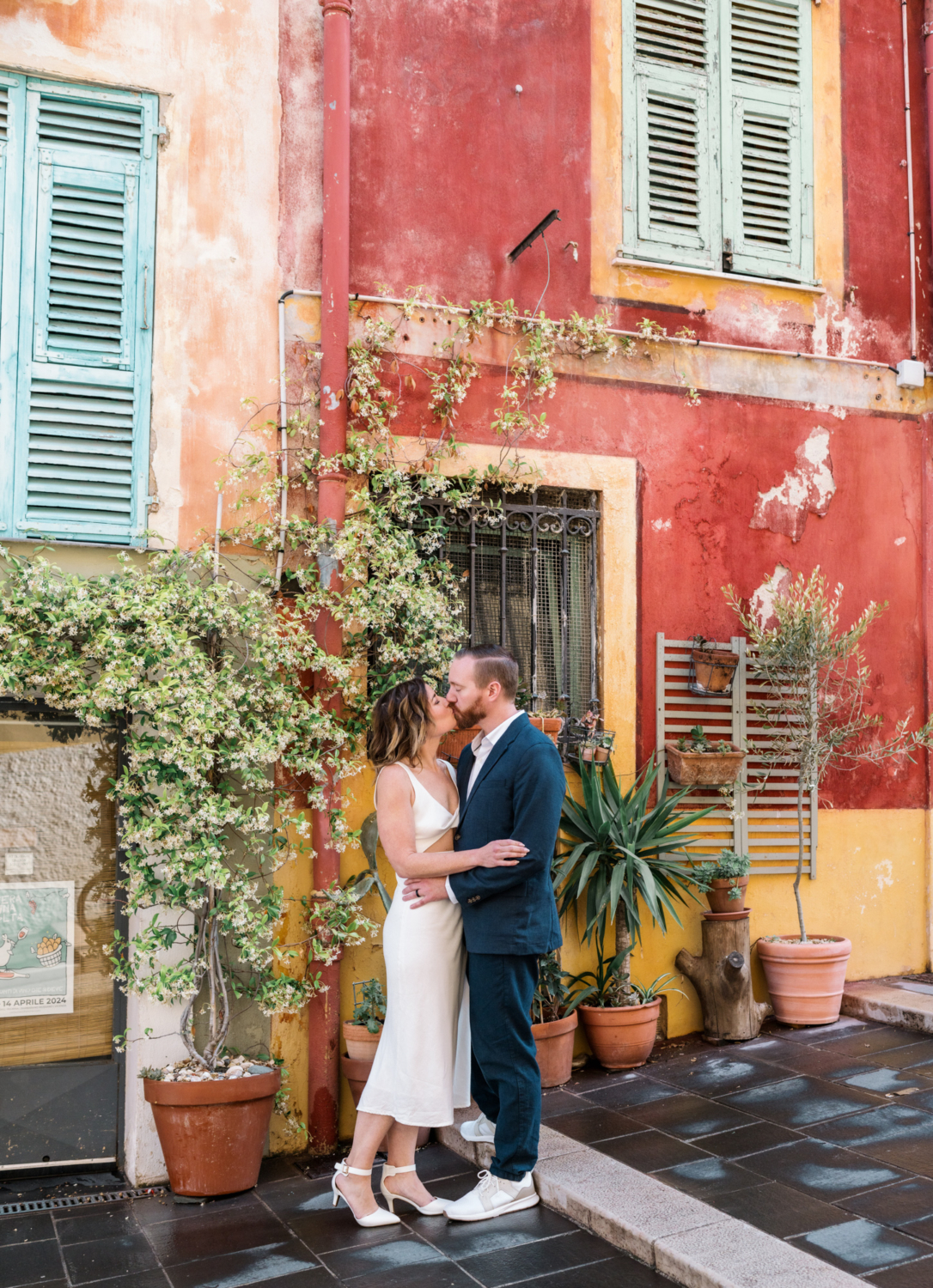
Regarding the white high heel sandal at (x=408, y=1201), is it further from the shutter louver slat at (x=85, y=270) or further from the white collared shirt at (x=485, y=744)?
the shutter louver slat at (x=85, y=270)

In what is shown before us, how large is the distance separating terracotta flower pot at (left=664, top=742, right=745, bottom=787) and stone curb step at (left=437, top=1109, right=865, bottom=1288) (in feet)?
7.06

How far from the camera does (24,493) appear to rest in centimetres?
510

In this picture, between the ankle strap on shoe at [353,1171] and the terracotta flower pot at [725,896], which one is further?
the terracotta flower pot at [725,896]

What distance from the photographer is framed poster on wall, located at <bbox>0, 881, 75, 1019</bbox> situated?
5.02 m

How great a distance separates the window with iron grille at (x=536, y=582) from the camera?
5961 mm

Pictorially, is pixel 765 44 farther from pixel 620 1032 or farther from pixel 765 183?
pixel 620 1032

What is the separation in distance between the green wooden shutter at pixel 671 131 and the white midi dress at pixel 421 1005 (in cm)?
391

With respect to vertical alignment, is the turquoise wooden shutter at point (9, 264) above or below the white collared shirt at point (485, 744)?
above

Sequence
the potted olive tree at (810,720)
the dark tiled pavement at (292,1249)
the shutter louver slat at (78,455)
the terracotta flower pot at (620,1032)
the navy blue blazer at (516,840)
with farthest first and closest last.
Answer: the potted olive tree at (810,720)
the terracotta flower pot at (620,1032)
the shutter louver slat at (78,455)
the navy blue blazer at (516,840)
the dark tiled pavement at (292,1249)

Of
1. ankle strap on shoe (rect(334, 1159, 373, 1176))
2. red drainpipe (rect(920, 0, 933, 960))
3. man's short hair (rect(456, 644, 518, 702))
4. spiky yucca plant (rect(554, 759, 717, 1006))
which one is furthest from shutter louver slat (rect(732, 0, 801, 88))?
ankle strap on shoe (rect(334, 1159, 373, 1176))

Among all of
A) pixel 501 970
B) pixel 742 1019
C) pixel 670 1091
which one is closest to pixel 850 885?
pixel 742 1019

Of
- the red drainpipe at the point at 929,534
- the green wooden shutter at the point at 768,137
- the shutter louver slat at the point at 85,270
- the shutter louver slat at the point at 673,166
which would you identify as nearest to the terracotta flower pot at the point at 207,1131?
the shutter louver slat at the point at 85,270

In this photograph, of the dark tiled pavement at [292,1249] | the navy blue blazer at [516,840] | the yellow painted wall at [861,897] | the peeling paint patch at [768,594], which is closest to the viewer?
the dark tiled pavement at [292,1249]

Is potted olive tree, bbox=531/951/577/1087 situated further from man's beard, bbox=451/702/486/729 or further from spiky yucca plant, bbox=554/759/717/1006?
man's beard, bbox=451/702/486/729
